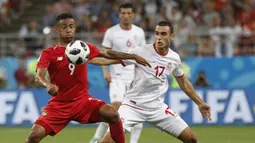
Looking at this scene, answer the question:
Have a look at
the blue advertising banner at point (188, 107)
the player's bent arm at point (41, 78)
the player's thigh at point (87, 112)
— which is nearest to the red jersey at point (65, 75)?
the player's thigh at point (87, 112)

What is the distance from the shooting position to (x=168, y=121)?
1130 cm

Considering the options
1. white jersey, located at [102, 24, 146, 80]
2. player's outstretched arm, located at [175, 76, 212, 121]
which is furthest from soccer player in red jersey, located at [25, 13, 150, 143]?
white jersey, located at [102, 24, 146, 80]

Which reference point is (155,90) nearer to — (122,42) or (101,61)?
(101,61)

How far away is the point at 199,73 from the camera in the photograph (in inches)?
845

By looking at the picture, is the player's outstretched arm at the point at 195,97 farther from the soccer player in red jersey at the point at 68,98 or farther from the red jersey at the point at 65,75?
the red jersey at the point at 65,75

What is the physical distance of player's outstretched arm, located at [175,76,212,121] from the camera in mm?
11328

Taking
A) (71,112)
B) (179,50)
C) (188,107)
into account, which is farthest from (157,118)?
(179,50)

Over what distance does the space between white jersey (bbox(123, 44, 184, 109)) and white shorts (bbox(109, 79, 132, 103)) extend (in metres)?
2.44

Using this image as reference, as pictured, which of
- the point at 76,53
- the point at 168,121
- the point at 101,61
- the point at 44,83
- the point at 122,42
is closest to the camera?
the point at 44,83

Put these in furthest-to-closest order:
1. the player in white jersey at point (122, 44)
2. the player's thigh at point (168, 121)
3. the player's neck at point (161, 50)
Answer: the player in white jersey at point (122, 44) → the player's neck at point (161, 50) → the player's thigh at point (168, 121)

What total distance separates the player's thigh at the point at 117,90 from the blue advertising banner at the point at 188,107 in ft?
16.4

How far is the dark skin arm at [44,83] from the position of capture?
31.7 ft

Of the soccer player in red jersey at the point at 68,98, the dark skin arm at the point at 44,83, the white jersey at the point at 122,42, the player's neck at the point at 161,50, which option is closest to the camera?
the dark skin arm at the point at 44,83

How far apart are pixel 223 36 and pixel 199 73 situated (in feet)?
5.46
